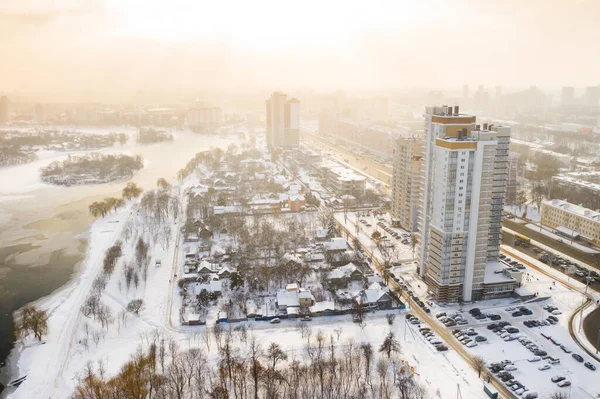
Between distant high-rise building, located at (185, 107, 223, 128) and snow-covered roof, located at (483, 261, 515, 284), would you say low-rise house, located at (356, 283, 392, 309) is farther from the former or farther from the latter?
distant high-rise building, located at (185, 107, 223, 128)

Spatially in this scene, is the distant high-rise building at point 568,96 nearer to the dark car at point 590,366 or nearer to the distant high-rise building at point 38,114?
the dark car at point 590,366

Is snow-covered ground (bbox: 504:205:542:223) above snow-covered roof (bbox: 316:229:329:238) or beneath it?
above

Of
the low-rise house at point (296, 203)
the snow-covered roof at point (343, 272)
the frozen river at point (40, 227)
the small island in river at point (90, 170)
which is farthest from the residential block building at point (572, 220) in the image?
the small island in river at point (90, 170)

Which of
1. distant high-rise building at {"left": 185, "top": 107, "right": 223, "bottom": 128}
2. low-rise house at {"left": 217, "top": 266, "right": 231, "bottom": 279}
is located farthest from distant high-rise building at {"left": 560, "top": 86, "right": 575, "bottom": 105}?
low-rise house at {"left": 217, "top": 266, "right": 231, "bottom": 279}

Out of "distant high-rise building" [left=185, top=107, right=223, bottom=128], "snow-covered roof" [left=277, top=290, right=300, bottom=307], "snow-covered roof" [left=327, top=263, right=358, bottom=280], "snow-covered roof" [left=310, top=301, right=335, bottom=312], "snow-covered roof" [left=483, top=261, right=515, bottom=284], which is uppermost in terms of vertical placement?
"distant high-rise building" [left=185, top=107, right=223, bottom=128]

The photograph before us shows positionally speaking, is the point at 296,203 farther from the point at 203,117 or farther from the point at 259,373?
the point at 203,117

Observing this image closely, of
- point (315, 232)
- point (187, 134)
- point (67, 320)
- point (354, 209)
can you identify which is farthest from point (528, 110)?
point (67, 320)

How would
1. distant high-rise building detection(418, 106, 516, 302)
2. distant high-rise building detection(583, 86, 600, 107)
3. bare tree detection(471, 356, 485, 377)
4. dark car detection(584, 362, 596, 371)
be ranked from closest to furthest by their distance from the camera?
bare tree detection(471, 356, 485, 377)
dark car detection(584, 362, 596, 371)
distant high-rise building detection(418, 106, 516, 302)
distant high-rise building detection(583, 86, 600, 107)
